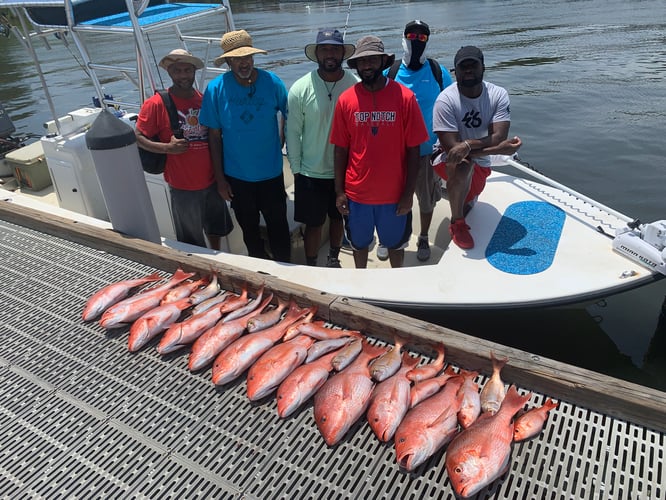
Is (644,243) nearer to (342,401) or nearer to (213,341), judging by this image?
(342,401)

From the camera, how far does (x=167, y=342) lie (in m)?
2.69

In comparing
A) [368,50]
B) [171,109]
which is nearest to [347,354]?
[368,50]

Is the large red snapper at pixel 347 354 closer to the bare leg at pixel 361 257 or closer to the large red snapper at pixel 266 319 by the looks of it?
the large red snapper at pixel 266 319

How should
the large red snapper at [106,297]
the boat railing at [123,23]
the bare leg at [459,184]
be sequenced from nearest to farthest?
the large red snapper at [106,297], the bare leg at [459,184], the boat railing at [123,23]

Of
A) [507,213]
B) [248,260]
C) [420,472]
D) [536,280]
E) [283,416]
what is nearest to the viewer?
[420,472]

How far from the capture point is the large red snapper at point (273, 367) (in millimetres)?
2369

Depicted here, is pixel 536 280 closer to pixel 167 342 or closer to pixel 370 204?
pixel 370 204

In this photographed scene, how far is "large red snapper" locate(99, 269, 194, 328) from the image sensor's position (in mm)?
2875

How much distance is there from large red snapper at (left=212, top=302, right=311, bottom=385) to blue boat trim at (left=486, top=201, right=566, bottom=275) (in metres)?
1.76

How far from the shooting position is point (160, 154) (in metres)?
3.78

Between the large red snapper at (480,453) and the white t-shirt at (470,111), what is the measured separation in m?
2.20

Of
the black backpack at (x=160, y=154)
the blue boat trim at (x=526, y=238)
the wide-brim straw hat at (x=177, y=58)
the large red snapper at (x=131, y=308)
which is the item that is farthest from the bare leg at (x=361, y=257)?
the wide-brim straw hat at (x=177, y=58)

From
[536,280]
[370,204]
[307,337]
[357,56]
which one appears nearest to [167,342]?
[307,337]

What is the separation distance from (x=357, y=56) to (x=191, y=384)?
224 centimetres
